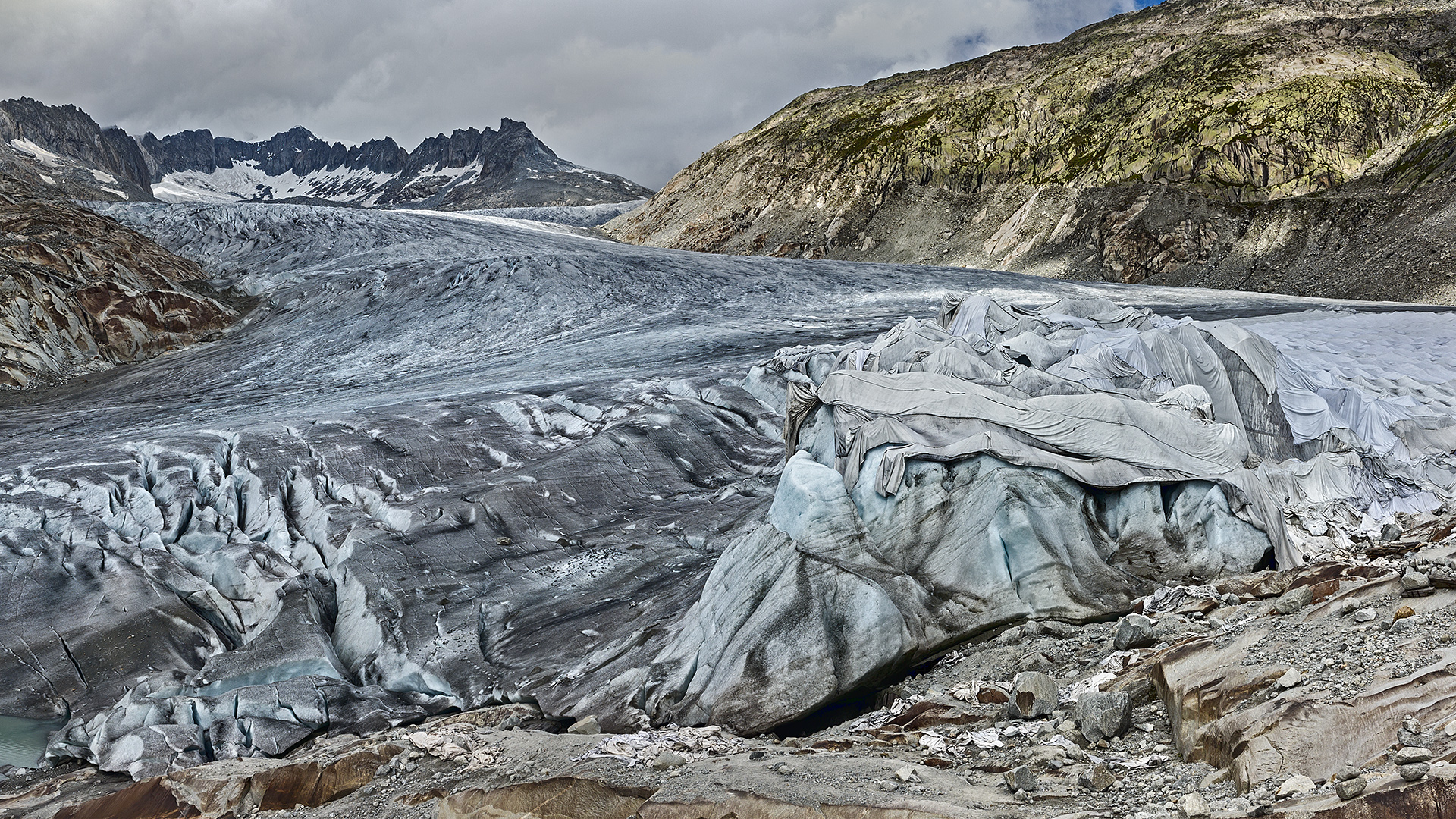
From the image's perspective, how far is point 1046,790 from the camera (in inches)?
202

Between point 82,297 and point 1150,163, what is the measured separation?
4907 cm

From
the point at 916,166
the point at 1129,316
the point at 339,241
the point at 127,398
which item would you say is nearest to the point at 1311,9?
the point at 916,166

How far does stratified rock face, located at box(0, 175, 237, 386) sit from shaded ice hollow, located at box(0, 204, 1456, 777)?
24.7 feet

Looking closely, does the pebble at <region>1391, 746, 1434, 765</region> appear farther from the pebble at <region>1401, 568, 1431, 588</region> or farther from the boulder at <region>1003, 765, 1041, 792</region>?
the pebble at <region>1401, 568, 1431, 588</region>

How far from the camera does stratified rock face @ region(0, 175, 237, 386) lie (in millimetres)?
24000

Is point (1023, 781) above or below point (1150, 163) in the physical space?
below

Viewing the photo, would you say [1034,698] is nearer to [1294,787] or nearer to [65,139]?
[1294,787]

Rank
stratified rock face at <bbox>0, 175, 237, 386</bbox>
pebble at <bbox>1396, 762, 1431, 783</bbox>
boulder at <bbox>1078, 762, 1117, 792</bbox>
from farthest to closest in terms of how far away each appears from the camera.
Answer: stratified rock face at <bbox>0, 175, 237, 386</bbox> < boulder at <bbox>1078, 762, 1117, 792</bbox> < pebble at <bbox>1396, 762, 1431, 783</bbox>

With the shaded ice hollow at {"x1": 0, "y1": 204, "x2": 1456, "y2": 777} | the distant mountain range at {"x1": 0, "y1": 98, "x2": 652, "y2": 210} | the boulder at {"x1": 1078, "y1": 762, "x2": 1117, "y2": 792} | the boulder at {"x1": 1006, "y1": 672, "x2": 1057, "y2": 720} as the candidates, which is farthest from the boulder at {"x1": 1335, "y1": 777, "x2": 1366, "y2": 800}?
the distant mountain range at {"x1": 0, "y1": 98, "x2": 652, "y2": 210}

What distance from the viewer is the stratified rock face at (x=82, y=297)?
945 inches

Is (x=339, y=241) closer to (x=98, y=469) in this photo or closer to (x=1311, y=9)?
(x=98, y=469)

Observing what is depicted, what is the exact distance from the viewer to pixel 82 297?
26594mm

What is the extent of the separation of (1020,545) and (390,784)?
6248 mm

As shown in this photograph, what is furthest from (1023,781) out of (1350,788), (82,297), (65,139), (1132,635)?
(65,139)
